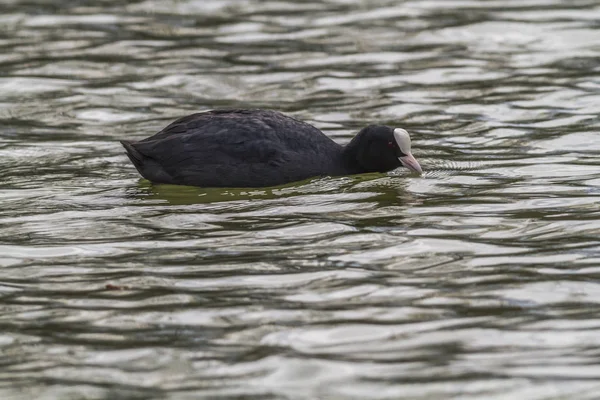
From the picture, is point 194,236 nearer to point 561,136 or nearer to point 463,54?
point 561,136

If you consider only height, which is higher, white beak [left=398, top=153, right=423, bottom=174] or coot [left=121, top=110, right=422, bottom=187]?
coot [left=121, top=110, right=422, bottom=187]

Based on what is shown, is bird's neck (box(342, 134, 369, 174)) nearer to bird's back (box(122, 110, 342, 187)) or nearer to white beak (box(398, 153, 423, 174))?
bird's back (box(122, 110, 342, 187))

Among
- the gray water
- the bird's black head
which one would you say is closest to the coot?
the bird's black head

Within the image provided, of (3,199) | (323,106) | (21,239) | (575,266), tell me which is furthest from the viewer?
(323,106)

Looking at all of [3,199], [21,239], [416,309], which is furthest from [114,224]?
[416,309]

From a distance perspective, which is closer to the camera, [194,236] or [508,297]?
[508,297]

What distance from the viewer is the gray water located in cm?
544

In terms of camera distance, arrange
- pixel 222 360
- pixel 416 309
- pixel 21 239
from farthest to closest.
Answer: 1. pixel 21 239
2. pixel 416 309
3. pixel 222 360

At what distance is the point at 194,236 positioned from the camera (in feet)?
25.4

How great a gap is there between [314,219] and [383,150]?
1.60m

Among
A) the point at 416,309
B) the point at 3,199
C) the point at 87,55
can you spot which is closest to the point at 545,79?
the point at 87,55

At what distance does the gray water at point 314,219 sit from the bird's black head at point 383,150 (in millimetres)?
149

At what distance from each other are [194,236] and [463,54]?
7047 millimetres

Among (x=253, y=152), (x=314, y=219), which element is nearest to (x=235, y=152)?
(x=253, y=152)
